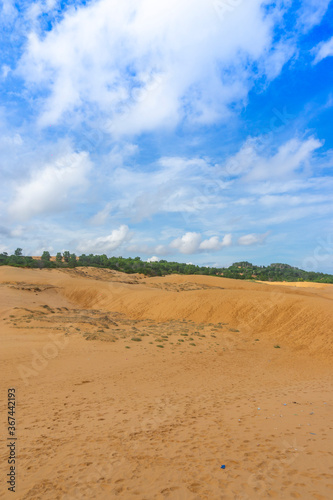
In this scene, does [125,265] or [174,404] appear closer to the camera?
[174,404]

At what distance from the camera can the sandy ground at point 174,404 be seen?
4895 mm

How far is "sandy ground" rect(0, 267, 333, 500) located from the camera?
193 inches

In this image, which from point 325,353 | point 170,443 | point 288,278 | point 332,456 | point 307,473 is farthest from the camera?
point 288,278

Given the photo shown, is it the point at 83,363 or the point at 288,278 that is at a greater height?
the point at 288,278

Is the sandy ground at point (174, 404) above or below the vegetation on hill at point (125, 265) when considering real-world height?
below

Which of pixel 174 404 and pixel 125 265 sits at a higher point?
pixel 125 265

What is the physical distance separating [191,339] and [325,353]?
7.77m

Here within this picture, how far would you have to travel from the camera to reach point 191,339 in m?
18.7

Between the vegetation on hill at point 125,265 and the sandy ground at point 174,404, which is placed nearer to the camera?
the sandy ground at point 174,404

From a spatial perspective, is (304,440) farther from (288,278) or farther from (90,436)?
(288,278)

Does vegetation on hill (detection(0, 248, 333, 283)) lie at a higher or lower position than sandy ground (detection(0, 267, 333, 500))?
higher

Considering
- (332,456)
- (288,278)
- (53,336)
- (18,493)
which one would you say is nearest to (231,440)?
(332,456)

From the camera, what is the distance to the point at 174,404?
8.82 meters

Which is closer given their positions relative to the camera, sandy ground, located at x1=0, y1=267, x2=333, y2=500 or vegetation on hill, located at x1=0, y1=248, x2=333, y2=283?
sandy ground, located at x1=0, y1=267, x2=333, y2=500
